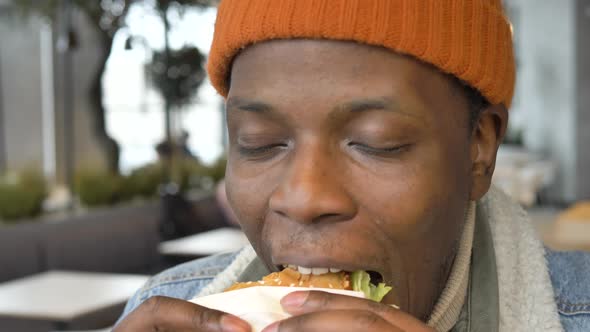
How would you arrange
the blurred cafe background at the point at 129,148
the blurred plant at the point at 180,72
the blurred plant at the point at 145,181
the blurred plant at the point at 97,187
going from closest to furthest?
the blurred cafe background at the point at 129,148
the blurred plant at the point at 97,187
the blurred plant at the point at 145,181
the blurred plant at the point at 180,72

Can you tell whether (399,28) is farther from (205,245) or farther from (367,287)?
(205,245)

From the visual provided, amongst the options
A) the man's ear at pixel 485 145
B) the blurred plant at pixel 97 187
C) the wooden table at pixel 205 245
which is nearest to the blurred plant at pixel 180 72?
the blurred plant at pixel 97 187

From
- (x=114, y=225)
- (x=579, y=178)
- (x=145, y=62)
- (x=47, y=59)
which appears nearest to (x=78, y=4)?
(x=145, y=62)

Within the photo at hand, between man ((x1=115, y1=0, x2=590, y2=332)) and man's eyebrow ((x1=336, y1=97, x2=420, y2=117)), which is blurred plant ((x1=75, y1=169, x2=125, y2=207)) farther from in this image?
man's eyebrow ((x1=336, y1=97, x2=420, y2=117))

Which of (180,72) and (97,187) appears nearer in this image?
(97,187)

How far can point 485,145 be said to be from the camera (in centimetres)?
118

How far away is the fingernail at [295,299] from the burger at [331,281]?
10 cm

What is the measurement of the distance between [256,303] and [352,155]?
0.22 metres

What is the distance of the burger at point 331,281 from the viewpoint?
3.34ft

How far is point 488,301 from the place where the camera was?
124cm

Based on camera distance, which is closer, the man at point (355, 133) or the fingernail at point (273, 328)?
the fingernail at point (273, 328)

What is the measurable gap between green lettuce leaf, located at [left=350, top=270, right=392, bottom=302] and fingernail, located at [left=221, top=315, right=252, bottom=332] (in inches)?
6.0

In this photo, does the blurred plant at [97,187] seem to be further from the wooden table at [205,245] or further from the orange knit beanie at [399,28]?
the orange knit beanie at [399,28]

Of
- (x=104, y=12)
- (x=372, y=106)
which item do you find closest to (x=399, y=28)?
(x=372, y=106)
